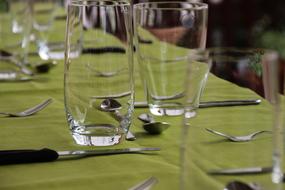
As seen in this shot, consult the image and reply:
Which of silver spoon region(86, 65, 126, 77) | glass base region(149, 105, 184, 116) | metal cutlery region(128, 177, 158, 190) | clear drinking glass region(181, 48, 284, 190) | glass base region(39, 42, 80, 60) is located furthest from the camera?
glass base region(39, 42, 80, 60)

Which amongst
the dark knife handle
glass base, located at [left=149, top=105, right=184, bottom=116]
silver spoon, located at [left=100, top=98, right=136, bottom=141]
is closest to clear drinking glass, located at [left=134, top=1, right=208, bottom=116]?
glass base, located at [left=149, top=105, right=184, bottom=116]

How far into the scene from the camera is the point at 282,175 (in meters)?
0.51

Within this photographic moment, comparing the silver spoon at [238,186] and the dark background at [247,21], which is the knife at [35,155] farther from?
the dark background at [247,21]

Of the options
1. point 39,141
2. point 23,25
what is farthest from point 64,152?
point 23,25

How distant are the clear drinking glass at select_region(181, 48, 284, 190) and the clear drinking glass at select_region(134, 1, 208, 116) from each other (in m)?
0.30

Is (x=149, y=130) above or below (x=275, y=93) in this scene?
below

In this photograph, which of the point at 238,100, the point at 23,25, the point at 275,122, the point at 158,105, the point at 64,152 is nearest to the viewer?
the point at 275,122

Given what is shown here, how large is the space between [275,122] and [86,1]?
0.37m

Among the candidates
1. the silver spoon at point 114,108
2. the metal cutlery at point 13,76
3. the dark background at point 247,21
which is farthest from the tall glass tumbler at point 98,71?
the dark background at point 247,21

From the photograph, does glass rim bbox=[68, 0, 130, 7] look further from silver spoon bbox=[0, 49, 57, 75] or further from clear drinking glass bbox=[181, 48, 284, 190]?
silver spoon bbox=[0, 49, 57, 75]

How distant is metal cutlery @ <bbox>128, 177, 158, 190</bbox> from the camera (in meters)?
0.64

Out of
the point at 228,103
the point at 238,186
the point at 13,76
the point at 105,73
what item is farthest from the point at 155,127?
the point at 13,76

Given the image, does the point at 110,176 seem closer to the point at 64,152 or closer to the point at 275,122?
the point at 64,152

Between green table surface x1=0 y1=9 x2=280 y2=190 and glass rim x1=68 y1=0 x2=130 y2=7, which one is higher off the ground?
glass rim x1=68 y1=0 x2=130 y2=7
